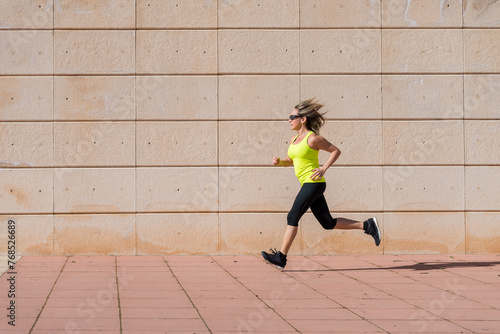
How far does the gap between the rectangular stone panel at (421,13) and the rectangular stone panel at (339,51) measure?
1.00 ft

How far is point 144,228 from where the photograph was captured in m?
9.66

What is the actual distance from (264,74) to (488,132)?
3.27 meters

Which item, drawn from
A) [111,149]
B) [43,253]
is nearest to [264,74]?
[111,149]

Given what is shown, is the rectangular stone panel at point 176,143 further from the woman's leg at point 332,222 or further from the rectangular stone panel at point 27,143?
the woman's leg at point 332,222

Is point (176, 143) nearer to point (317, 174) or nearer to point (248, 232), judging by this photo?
point (248, 232)

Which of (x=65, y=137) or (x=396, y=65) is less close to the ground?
(x=396, y=65)

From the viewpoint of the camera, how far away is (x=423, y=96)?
9.82 metres

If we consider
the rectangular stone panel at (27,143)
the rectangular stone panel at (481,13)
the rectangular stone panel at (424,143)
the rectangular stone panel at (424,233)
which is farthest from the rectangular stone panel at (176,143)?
the rectangular stone panel at (481,13)

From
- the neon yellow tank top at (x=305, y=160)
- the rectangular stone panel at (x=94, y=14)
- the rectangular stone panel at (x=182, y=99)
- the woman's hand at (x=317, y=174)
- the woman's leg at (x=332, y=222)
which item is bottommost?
the woman's leg at (x=332, y=222)

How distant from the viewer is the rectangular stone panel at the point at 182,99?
967 centimetres

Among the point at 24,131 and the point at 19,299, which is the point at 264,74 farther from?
the point at 19,299

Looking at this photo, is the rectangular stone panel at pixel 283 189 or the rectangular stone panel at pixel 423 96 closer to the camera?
the rectangular stone panel at pixel 283 189

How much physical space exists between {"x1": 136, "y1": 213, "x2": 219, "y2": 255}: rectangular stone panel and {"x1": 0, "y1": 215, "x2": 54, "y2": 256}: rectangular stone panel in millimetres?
1235

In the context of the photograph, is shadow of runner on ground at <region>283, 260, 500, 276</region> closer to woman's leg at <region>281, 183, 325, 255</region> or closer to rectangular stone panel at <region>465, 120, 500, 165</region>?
woman's leg at <region>281, 183, 325, 255</region>
